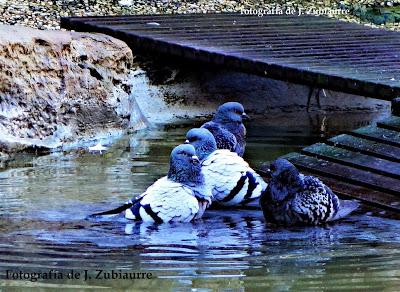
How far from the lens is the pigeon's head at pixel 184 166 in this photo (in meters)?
7.59

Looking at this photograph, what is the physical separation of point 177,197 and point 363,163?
1604 mm

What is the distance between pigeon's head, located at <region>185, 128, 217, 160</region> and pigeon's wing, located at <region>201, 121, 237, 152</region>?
1.48 feet

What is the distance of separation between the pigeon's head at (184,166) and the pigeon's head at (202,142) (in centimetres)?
62

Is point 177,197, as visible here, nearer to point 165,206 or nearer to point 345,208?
point 165,206

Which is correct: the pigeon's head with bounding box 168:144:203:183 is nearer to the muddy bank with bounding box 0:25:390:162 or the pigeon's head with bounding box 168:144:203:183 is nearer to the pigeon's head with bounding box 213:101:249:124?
the pigeon's head with bounding box 213:101:249:124

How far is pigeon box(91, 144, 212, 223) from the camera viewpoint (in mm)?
7340

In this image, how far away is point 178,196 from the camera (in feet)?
24.3

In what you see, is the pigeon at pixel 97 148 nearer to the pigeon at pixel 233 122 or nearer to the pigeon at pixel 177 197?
the pigeon at pixel 233 122

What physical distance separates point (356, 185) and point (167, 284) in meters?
2.75

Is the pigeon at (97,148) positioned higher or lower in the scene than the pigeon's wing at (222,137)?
lower

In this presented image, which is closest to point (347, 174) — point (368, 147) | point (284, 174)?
point (368, 147)

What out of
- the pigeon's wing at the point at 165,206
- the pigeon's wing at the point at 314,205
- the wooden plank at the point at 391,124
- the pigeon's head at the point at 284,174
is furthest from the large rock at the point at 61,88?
the pigeon's wing at the point at 314,205

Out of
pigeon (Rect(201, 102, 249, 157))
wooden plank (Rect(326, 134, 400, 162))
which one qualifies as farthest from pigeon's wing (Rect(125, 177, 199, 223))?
pigeon (Rect(201, 102, 249, 157))

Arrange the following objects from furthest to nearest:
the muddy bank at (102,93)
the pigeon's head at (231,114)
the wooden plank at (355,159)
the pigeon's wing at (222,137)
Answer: the muddy bank at (102,93)
the pigeon's head at (231,114)
the pigeon's wing at (222,137)
the wooden plank at (355,159)
